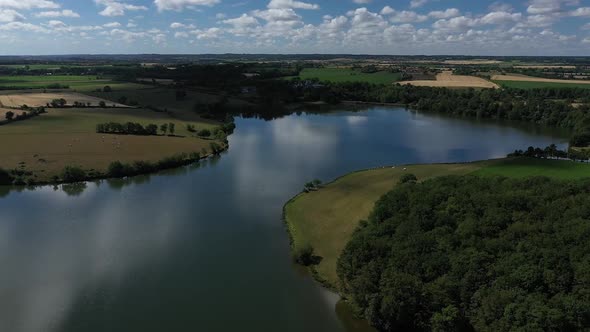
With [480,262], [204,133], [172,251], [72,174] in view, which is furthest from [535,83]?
[172,251]

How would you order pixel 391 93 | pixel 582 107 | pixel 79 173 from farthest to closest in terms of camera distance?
pixel 391 93 < pixel 582 107 < pixel 79 173

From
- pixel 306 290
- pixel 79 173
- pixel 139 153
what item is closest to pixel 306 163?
pixel 139 153

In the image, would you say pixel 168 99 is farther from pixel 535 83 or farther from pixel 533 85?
pixel 535 83

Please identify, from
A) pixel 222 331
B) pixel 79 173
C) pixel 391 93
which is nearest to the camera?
pixel 222 331

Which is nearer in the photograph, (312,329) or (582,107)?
(312,329)

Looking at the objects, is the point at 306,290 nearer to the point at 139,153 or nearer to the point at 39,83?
the point at 139,153

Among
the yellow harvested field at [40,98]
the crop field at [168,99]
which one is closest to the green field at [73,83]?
the crop field at [168,99]

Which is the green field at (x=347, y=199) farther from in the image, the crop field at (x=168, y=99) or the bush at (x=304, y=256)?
the crop field at (x=168, y=99)
